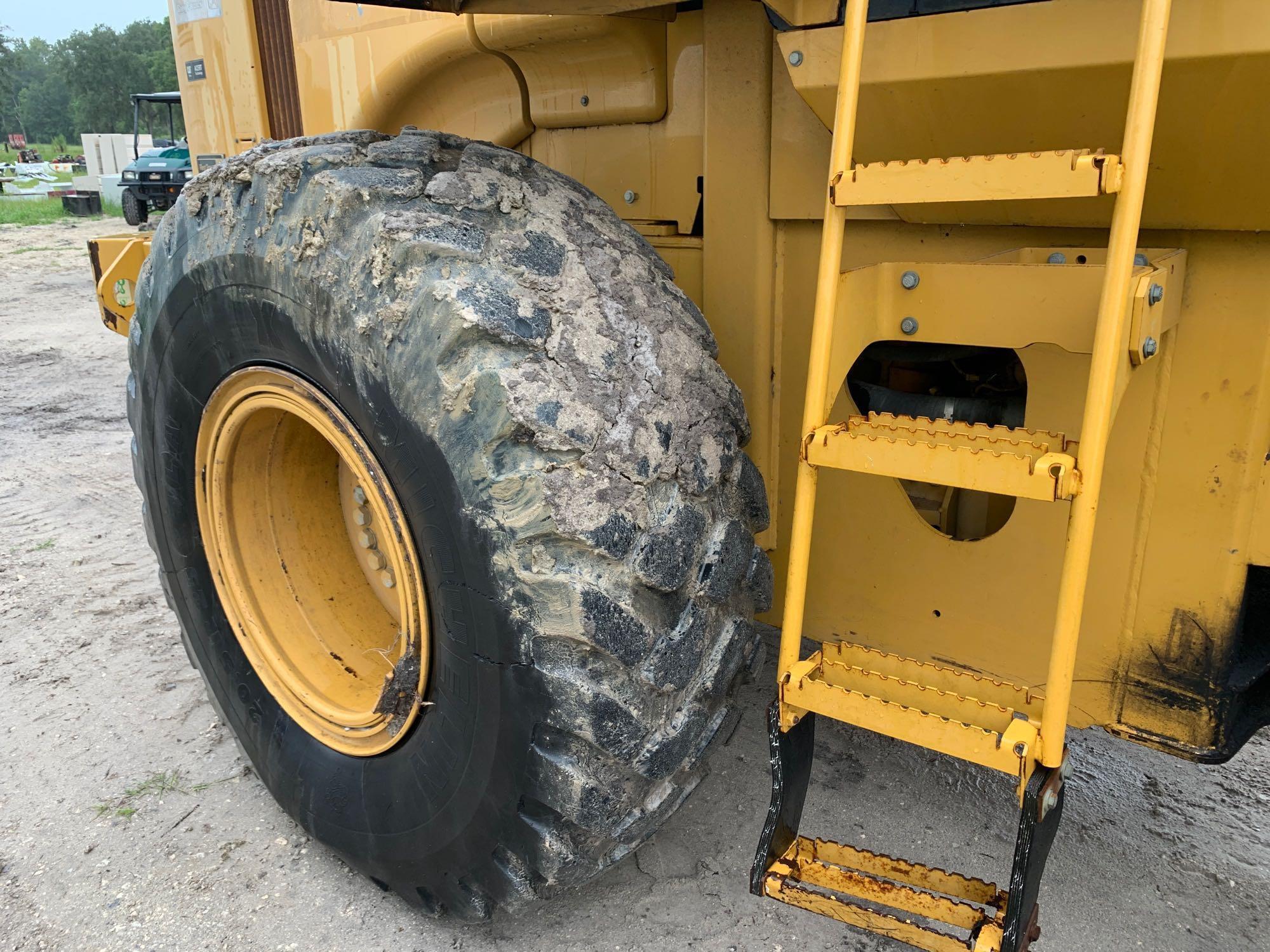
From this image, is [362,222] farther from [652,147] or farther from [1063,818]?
[1063,818]

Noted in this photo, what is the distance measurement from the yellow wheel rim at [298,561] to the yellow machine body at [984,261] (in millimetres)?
869

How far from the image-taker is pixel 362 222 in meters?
1.69

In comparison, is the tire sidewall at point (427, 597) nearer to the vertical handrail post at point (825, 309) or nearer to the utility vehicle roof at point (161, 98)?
the vertical handrail post at point (825, 309)

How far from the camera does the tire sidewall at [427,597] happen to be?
1.64 metres

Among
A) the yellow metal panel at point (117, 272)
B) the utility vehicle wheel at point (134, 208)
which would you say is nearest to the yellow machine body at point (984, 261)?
the yellow metal panel at point (117, 272)

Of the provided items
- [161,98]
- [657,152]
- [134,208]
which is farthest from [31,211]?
[657,152]

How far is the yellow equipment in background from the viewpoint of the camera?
4.35 ft

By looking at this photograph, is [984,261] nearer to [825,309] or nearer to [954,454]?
[825,309]

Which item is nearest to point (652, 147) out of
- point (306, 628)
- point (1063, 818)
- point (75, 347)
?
point (306, 628)

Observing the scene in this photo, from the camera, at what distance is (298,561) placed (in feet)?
7.99

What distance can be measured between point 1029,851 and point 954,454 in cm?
54

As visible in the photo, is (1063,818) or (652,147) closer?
(652,147)

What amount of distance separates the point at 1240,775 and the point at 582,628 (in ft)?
6.32

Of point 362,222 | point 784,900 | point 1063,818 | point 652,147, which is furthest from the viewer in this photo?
point 1063,818
